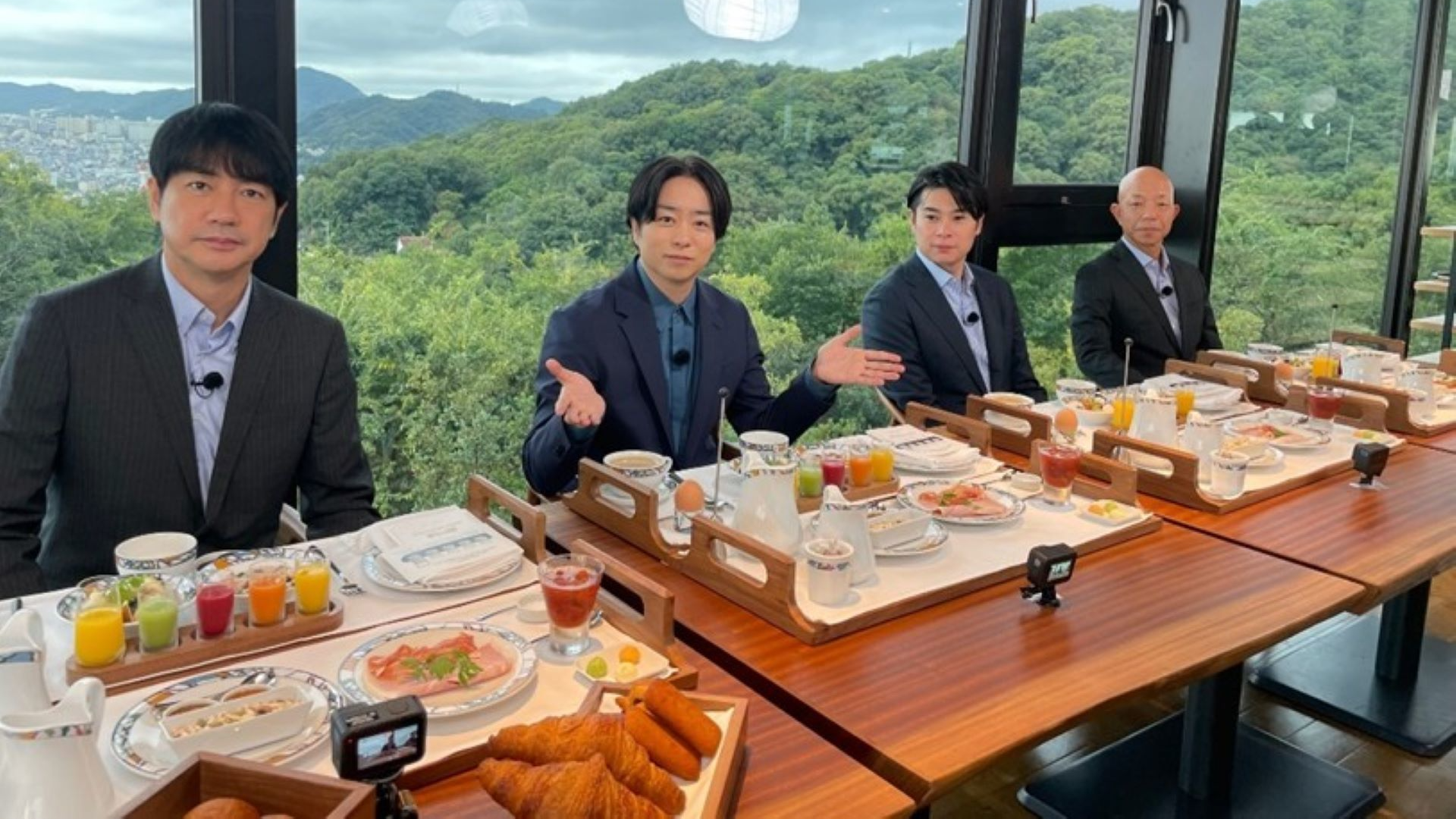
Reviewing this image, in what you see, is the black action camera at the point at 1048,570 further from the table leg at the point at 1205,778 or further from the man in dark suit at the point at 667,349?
the man in dark suit at the point at 667,349

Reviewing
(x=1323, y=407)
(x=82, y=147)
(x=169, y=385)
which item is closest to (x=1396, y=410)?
(x=1323, y=407)

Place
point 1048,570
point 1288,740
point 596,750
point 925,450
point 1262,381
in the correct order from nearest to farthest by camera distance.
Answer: point 596,750
point 1048,570
point 925,450
point 1288,740
point 1262,381

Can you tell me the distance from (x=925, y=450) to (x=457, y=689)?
132 cm

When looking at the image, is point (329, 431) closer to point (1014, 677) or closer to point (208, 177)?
point (208, 177)

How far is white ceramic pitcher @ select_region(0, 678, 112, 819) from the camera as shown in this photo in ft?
3.16

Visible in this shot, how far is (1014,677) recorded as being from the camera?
146 cm

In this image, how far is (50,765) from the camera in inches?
38.3

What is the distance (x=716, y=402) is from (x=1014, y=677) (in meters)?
1.27

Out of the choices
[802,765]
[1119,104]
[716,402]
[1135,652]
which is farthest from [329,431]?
[1119,104]

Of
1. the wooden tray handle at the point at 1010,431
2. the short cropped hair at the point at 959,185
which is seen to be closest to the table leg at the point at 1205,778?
the wooden tray handle at the point at 1010,431

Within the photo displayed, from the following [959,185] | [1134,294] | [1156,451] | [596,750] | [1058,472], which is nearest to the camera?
[596,750]

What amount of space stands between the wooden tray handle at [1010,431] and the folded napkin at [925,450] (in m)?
0.13

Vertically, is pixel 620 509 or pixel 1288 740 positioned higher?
pixel 620 509

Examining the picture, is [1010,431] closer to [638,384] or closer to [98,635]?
[638,384]
